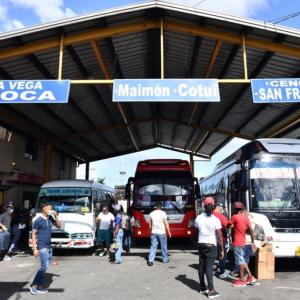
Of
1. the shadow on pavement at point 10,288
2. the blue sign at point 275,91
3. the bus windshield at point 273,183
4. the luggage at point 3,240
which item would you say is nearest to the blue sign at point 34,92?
the luggage at point 3,240

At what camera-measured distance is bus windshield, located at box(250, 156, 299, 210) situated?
1034 cm

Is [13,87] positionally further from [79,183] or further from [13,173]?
[13,173]

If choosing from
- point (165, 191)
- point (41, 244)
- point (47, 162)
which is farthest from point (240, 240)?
point (47, 162)

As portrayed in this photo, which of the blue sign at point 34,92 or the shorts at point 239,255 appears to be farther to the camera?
the blue sign at point 34,92

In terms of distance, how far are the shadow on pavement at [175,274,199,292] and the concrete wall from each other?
13.1 m

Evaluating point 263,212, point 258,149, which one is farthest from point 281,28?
point 263,212

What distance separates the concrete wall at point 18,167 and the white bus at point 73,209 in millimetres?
6313

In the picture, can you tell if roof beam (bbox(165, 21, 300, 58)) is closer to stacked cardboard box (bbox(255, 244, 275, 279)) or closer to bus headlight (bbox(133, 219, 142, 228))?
bus headlight (bbox(133, 219, 142, 228))

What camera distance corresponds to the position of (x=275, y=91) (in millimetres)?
11547

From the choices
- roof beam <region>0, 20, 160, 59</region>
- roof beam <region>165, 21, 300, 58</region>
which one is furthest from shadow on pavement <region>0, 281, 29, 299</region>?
roof beam <region>165, 21, 300, 58</region>

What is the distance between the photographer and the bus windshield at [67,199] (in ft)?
48.2

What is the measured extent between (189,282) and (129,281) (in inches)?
51.8

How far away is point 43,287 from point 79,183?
7126mm

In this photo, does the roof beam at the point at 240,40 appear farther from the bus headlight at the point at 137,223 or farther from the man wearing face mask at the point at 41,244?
the man wearing face mask at the point at 41,244
